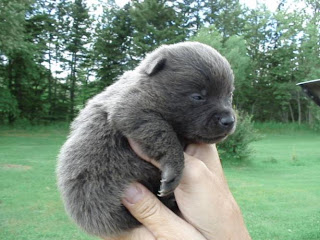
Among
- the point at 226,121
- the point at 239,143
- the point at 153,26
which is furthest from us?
the point at 153,26

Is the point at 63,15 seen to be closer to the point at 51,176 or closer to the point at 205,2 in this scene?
the point at 205,2

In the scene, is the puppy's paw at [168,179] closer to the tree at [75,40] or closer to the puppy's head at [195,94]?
the puppy's head at [195,94]

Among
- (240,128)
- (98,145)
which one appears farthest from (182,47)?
(240,128)

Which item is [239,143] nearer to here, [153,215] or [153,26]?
[153,215]

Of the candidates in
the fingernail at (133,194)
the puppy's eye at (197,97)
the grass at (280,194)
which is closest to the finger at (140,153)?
the fingernail at (133,194)

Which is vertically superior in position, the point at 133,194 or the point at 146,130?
the point at 146,130

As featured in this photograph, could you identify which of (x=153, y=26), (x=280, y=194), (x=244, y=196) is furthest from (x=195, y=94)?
(x=153, y=26)
